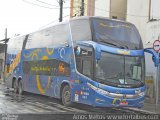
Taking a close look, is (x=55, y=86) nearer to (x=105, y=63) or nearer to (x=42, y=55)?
(x=42, y=55)

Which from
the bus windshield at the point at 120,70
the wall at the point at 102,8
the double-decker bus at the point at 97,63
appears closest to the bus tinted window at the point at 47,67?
the double-decker bus at the point at 97,63

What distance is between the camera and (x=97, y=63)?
52.5ft

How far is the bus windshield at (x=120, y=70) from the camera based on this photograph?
52.6 ft

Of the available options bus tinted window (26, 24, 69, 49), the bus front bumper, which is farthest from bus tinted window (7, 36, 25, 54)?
the bus front bumper

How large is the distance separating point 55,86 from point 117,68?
14.5ft

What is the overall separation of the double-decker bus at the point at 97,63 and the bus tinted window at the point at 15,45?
21.2 feet

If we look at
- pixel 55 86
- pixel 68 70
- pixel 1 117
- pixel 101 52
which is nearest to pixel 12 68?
pixel 55 86

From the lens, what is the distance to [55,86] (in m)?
19.7

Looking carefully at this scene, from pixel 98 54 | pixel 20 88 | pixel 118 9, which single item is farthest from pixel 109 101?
pixel 118 9

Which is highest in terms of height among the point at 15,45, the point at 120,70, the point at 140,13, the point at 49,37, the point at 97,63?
the point at 140,13

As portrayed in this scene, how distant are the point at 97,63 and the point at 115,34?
5.88ft

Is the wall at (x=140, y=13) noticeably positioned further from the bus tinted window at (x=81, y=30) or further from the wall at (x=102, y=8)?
the bus tinted window at (x=81, y=30)

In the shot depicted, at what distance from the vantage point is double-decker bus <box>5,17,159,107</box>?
1603cm

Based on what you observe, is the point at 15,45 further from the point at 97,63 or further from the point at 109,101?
the point at 109,101
